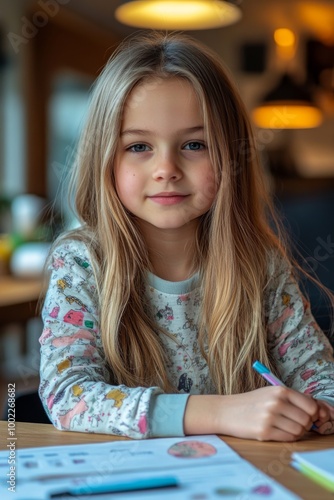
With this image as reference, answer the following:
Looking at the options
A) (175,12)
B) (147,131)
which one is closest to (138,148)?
(147,131)

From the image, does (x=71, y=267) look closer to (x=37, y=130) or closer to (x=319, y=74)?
(x=37, y=130)

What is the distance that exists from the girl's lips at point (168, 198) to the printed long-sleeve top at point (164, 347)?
13 cm

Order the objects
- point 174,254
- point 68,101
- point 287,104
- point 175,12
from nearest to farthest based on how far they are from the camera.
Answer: point 174,254 < point 175,12 < point 287,104 < point 68,101

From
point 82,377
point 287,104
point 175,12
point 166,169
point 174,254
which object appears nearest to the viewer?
point 82,377

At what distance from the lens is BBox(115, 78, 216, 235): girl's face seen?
1.13 m

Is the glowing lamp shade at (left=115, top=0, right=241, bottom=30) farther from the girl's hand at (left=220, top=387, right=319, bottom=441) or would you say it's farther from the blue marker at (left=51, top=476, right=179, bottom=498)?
the blue marker at (left=51, top=476, right=179, bottom=498)

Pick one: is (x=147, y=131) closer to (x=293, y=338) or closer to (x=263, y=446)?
(x=293, y=338)

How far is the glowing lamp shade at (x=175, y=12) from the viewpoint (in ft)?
7.70

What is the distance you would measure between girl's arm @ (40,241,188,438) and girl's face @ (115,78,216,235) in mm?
127

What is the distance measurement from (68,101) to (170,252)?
5.27 metres

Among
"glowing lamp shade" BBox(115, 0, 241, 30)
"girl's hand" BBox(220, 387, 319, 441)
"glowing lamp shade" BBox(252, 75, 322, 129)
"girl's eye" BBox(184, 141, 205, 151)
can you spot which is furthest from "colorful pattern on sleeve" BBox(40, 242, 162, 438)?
"glowing lamp shade" BBox(252, 75, 322, 129)

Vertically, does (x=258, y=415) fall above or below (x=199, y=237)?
below

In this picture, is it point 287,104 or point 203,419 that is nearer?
point 203,419

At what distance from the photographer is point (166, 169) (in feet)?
3.67
